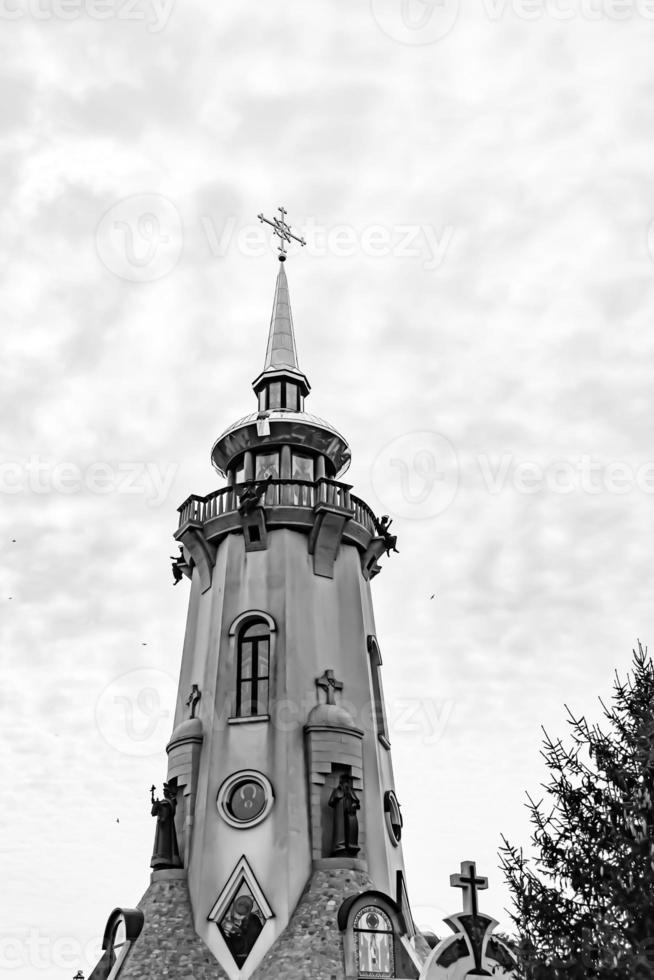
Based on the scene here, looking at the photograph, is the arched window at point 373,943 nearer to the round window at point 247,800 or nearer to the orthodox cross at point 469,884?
the round window at point 247,800

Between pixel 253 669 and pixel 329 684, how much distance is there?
7.25 ft

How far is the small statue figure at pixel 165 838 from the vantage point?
26969mm

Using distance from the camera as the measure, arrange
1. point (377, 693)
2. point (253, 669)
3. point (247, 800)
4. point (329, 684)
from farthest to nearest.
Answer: point (377, 693) → point (253, 669) → point (329, 684) → point (247, 800)

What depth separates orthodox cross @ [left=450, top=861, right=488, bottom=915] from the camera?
731 inches

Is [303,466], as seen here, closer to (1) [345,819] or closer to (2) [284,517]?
(2) [284,517]

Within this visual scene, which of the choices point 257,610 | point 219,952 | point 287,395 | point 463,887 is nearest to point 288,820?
point 219,952

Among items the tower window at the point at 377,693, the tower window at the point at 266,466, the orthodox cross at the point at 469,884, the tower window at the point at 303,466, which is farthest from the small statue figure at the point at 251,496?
the orthodox cross at the point at 469,884

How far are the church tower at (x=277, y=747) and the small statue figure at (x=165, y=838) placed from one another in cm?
5

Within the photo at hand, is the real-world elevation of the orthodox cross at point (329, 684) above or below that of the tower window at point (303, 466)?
below

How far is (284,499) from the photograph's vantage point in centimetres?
3081

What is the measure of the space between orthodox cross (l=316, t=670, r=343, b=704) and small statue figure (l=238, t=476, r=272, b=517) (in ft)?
17.4

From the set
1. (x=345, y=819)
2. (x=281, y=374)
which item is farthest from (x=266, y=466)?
→ (x=345, y=819)

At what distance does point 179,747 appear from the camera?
28594 mm

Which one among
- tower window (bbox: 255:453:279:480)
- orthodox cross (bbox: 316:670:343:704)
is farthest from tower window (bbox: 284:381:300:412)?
orthodox cross (bbox: 316:670:343:704)
